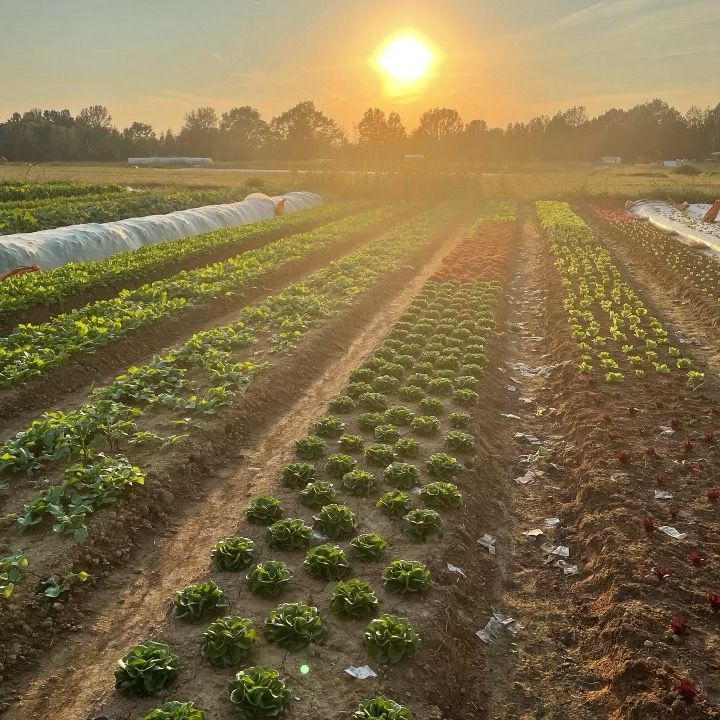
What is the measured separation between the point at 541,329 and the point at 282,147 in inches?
4470

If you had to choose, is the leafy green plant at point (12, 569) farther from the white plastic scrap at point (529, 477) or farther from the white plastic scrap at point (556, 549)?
the white plastic scrap at point (529, 477)

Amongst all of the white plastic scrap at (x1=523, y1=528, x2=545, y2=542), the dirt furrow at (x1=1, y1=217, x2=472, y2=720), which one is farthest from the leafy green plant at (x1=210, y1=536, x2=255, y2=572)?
the white plastic scrap at (x1=523, y1=528, x2=545, y2=542)

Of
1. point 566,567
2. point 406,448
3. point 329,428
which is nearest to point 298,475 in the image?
point 329,428

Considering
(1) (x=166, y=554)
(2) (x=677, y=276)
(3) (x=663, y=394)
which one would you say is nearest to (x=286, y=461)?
(1) (x=166, y=554)

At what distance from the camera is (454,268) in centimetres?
2406

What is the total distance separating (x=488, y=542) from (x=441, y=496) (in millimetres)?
856

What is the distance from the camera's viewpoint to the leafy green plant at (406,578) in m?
6.86

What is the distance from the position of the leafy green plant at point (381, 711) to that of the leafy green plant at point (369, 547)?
207 centimetres

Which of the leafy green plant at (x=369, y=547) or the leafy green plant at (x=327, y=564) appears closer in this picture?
the leafy green plant at (x=327, y=564)

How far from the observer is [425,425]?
10.8m

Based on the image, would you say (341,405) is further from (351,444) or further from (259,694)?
(259,694)

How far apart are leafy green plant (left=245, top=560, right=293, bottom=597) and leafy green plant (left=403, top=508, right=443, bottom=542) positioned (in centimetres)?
173

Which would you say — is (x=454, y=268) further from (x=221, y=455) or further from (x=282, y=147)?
(x=282, y=147)

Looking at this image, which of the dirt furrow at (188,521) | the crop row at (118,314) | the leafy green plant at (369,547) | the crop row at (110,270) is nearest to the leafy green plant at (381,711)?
the leafy green plant at (369,547)
